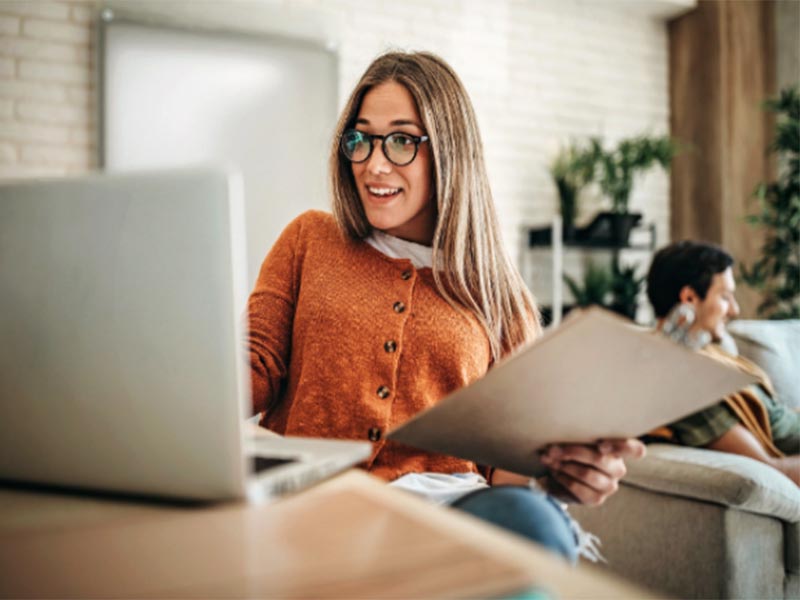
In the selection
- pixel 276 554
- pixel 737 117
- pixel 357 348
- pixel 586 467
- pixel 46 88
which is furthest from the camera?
pixel 737 117

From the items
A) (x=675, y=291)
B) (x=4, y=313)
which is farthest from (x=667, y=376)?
(x=675, y=291)

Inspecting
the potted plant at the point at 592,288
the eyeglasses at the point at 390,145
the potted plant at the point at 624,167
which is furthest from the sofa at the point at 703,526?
the potted plant at the point at 624,167

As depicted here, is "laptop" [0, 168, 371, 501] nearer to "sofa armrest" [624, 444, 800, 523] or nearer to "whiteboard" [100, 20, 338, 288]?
"sofa armrest" [624, 444, 800, 523]

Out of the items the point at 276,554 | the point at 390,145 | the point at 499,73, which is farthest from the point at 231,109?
the point at 276,554

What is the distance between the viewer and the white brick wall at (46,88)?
116 inches

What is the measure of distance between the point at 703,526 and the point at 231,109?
2614 mm

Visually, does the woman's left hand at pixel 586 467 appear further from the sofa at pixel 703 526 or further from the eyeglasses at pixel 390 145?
the sofa at pixel 703 526

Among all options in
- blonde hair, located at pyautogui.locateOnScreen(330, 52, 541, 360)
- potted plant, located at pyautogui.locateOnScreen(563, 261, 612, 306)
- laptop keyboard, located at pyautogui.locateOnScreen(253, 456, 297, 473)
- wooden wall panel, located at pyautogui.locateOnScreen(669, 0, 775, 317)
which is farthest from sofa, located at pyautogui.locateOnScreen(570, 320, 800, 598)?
wooden wall panel, located at pyautogui.locateOnScreen(669, 0, 775, 317)

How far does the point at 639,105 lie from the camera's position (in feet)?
14.0

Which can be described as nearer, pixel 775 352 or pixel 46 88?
pixel 775 352

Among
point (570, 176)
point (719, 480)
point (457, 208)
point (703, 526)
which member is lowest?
point (703, 526)

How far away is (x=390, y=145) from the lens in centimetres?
124

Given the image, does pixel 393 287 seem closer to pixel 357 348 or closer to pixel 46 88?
pixel 357 348

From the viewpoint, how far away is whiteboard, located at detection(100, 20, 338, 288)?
305 centimetres
